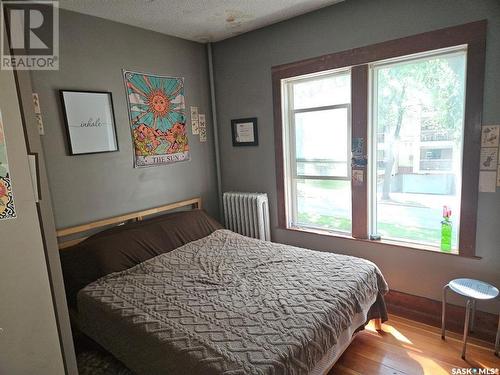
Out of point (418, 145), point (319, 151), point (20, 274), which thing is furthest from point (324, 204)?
point (20, 274)

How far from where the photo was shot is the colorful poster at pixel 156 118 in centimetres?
280

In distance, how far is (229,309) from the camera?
1.74 metres

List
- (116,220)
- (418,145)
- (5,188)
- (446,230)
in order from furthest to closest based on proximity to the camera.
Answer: (116,220) < (418,145) < (446,230) < (5,188)

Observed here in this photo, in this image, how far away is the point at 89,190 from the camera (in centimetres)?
253

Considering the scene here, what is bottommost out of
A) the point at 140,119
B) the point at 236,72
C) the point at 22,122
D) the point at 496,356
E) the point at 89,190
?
the point at 496,356

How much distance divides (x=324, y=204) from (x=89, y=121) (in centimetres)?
226

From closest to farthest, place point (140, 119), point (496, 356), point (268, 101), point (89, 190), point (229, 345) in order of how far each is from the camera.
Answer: point (229, 345) → point (496, 356) → point (89, 190) → point (140, 119) → point (268, 101)

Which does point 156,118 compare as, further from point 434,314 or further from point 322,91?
point 434,314

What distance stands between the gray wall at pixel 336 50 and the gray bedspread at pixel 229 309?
0.49 metres

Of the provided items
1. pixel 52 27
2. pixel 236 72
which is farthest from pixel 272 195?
pixel 52 27

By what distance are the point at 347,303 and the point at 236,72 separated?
2.56 m

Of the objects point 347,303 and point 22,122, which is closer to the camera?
point 22,122

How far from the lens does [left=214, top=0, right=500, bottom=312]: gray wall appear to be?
2.09 m

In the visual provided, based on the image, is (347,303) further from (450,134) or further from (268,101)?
(268,101)
